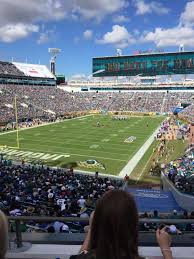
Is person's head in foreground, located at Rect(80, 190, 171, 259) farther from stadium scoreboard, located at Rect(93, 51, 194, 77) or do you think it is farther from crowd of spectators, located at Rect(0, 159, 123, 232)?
stadium scoreboard, located at Rect(93, 51, 194, 77)

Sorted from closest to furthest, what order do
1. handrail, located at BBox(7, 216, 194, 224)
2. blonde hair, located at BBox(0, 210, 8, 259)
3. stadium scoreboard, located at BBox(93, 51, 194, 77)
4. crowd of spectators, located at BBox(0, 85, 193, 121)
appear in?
blonde hair, located at BBox(0, 210, 8, 259)
handrail, located at BBox(7, 216, 194, 224)
crowd of spectators, located at BBox(0, 85, 193, 121)
stadium scoreboard, located at BBox(93, 51, 194, 77)

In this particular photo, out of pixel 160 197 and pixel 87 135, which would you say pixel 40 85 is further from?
pixel 160 197

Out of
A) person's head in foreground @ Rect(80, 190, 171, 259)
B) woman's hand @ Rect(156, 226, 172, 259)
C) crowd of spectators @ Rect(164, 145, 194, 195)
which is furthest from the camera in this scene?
crowd of spectators @ Rect(164, 145, 194, 195)

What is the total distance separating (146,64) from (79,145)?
166ft

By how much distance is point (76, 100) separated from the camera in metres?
89.9

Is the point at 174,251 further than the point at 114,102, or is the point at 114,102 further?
the point at 114,102

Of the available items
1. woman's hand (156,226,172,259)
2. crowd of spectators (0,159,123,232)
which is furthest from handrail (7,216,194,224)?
crowd of spectators (0,159,123,232)

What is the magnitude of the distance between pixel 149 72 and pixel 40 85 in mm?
25733

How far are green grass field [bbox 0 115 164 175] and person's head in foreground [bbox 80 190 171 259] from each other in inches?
899

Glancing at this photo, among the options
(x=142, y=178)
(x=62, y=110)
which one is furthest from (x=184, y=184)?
(x=62, y=110)

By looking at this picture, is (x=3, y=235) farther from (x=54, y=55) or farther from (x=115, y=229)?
(x=54, y=55)

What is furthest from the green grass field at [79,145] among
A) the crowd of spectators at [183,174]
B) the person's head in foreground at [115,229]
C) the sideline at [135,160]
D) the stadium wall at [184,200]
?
the person's head in foreground at [115,229]

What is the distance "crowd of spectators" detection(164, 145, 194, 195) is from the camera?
53.6ft

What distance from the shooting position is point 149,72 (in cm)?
8256
